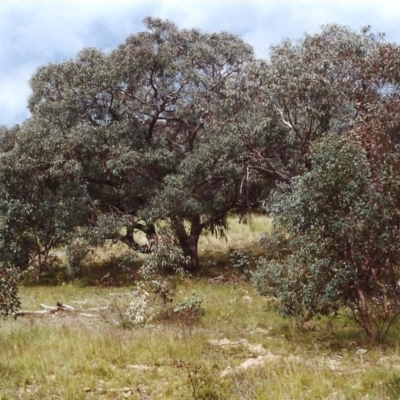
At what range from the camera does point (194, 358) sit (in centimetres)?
1000

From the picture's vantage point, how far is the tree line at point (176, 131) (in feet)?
50.3

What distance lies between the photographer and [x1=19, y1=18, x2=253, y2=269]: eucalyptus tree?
19.7m

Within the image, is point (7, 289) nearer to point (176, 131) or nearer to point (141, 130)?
point (141, 130)

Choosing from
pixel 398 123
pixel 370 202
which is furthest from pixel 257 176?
pixel 370 202

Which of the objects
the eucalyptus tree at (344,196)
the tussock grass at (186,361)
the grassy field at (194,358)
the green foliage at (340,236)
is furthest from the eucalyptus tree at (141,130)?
the green foliage at (340,236)

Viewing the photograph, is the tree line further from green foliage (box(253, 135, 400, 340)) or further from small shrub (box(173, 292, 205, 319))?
small shrub (box(173, 292, 205, 319))

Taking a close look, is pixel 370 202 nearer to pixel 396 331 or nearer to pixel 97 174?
pixel 396 331

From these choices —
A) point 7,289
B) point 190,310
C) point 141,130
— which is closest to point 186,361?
point 190,310

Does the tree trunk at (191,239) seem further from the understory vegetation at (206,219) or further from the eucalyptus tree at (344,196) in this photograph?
the eucalyptus tree at (344,196)

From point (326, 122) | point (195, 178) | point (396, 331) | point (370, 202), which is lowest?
point (396, 331)

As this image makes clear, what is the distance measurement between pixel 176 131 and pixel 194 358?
47.0 ft

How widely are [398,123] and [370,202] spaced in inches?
111

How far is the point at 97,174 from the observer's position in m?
21.1

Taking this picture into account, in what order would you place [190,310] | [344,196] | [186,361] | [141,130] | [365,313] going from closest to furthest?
[186,361] → [344,196] → [365,313] → [190,310] → [141,130]
